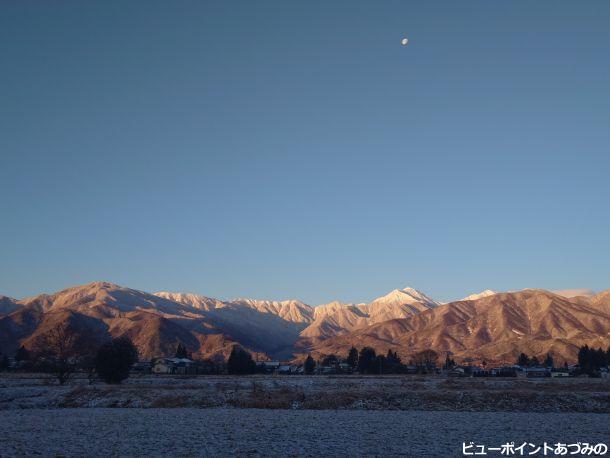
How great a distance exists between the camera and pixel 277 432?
3306cm

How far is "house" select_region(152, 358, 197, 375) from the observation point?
551 feet

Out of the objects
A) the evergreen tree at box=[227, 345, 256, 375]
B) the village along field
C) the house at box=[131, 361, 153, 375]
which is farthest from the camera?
the house at box=[131, 361, 153, 375]

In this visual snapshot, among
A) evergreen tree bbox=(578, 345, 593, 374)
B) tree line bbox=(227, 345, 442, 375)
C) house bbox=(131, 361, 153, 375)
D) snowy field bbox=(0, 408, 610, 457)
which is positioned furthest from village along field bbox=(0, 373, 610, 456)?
evergreen tree bbox=(578, 345, 593, 374)

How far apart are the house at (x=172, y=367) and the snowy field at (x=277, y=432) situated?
126 m

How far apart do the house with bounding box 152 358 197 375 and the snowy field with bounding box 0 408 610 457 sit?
412 ft

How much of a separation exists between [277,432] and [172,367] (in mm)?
146138

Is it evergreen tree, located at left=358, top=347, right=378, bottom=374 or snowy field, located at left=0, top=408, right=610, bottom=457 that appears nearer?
snowy field, located at left=0, top=408, right=610, bottom=457

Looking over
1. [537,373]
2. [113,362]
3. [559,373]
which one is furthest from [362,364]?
[113,362]

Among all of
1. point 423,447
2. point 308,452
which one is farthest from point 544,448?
point 308,452

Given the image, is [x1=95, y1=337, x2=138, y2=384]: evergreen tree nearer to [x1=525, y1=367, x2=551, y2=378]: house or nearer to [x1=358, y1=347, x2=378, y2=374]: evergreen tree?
[x1=358, y1=347, x2=378, y2=374]: evergreen tree

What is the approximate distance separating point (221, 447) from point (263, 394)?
34861 mm

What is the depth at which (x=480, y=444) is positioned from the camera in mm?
28188

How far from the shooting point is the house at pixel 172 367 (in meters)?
168

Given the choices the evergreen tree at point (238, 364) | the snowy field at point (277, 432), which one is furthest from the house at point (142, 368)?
the snowy field at point (277, 432)
